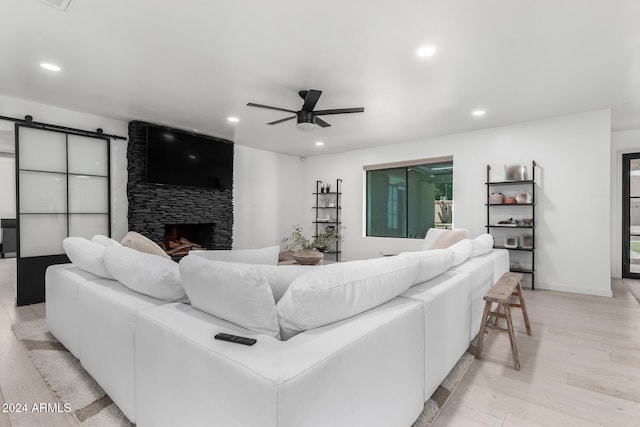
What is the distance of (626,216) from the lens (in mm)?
5113

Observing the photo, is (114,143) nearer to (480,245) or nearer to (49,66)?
(49,66)

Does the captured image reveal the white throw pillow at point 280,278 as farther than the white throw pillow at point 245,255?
No

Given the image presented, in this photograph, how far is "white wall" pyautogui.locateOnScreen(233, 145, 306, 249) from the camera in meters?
6.13

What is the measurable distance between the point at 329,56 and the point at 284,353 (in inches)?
98.3

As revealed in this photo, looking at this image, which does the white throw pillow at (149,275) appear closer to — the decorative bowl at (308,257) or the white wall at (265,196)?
the decorative bowl at (308,257)

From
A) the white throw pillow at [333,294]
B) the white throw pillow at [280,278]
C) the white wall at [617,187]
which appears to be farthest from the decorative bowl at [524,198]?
the white throw pillow at [280,278]

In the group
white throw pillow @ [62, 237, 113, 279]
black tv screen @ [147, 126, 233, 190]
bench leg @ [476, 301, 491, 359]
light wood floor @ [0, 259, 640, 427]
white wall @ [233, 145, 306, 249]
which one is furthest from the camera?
white wall @ [233, 145, 306, 249]

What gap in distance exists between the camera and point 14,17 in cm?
219

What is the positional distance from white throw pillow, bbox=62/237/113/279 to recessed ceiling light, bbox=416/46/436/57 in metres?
2.81

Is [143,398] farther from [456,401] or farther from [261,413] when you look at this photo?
[456,401]

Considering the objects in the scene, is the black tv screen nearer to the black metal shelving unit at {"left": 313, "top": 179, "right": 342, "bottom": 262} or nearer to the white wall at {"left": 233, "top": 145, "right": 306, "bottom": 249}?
the white wall at {"left": 233, "top": 145, "right": 306, "bottom": 249}

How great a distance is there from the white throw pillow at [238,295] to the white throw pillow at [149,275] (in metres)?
0.28

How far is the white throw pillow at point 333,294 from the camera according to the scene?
1.17 metres

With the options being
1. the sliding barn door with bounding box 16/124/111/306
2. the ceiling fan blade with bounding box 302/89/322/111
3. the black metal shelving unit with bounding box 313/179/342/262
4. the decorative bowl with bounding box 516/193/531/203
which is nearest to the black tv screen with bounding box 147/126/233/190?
the sliding barn door with bounding box 16/124/111/306
